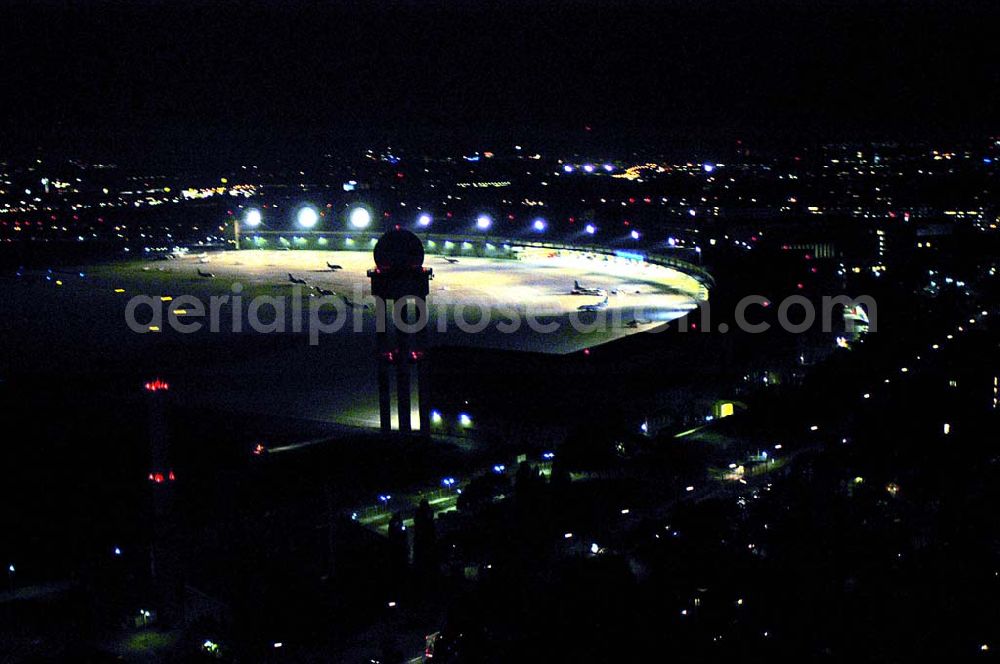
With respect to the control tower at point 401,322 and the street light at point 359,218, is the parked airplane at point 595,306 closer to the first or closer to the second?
the control tower at point 401,322

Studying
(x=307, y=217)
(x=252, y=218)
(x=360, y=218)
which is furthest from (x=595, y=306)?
(x=252, y=218)

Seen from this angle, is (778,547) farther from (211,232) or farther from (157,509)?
(211,232)

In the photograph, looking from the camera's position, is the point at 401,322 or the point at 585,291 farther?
the point at 585,291

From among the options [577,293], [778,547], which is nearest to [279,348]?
[577,293]

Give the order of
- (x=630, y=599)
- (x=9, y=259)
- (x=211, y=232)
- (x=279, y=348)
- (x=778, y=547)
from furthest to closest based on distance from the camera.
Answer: (x=211, y=232) → (x=9, y=259) → (x=279, y=348) → (x=778, y=547) → (x=630, y=599)

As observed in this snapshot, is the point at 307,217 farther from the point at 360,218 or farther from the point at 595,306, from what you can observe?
the point at 595,306

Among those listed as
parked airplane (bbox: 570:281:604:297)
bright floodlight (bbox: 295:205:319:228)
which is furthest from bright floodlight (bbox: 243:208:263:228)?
parked airplane (bbox: 570:281:604:297)

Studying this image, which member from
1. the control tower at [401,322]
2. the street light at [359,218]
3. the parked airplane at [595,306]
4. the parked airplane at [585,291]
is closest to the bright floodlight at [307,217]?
the street light at [359,218]
